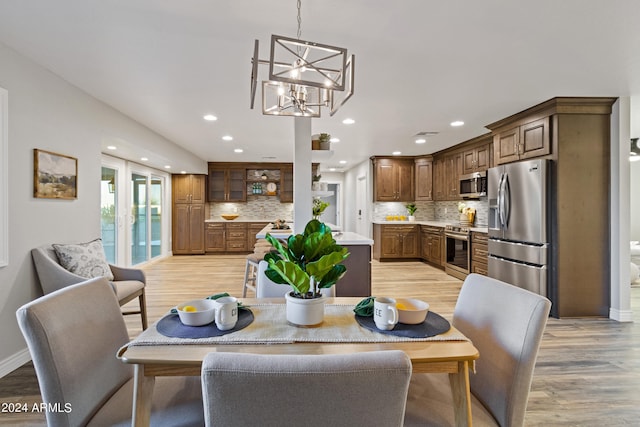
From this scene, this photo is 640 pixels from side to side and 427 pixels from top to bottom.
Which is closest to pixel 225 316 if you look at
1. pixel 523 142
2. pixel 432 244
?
pixel 523 142

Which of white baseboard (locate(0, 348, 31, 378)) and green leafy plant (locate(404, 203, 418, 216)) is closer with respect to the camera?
white baseboard (locate(0, 348, 31, 378))

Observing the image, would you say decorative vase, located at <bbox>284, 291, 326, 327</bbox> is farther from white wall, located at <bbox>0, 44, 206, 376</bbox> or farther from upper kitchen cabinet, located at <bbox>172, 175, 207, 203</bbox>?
upper kitchen cabinet, located at <bbox>172, 175, 207, 203</bbox>

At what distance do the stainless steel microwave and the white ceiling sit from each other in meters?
1.49

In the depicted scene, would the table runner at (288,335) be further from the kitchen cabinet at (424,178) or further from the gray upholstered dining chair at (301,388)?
the kitchen cabinet at (424,178)

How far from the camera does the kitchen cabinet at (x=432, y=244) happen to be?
5.92m

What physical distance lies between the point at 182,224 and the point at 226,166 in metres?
1.77

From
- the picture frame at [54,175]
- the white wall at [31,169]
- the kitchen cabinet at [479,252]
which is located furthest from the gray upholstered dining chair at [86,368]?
the kitchen cabinet at [479,252]

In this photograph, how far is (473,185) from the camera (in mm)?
5281

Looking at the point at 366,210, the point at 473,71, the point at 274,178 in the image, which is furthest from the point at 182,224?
the point at 473,71

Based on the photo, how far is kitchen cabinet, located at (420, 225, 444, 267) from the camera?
19.4 ft

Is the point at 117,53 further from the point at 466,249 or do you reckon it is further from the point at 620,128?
the point at 466,249

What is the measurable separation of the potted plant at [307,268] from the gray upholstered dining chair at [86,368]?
19.3 inches

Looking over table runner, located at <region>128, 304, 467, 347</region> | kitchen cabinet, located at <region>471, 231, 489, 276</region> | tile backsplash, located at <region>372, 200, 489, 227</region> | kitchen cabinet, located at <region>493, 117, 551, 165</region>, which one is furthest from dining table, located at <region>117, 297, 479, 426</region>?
tile backsplash, located at <region>372, 200, 489, 227</region>

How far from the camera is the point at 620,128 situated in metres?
3.27
